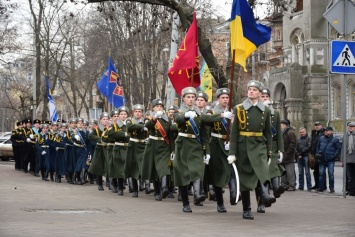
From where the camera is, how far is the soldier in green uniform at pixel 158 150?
17.6 m

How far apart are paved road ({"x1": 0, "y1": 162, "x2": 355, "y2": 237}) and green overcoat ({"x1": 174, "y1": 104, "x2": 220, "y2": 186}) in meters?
0.61

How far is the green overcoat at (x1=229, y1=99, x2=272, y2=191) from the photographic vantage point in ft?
44.0

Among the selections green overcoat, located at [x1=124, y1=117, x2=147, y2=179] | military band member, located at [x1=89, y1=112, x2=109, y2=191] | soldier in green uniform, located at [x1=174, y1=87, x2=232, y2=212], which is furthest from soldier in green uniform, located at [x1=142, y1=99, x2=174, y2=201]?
military band member, located at [x1=89, y1=112, x2=109, y2=191]

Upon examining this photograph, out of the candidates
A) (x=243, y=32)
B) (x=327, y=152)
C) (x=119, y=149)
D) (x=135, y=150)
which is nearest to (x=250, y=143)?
(x=243, y=32)

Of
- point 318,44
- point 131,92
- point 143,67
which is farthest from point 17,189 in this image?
point 318,44

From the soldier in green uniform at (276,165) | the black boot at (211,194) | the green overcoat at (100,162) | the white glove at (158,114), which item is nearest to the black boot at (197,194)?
the soldier in green uniform at (276,165)

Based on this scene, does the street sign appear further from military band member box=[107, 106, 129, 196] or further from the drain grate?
the drain grate

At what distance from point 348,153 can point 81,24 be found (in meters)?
38.8

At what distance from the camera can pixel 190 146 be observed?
48.9 ft

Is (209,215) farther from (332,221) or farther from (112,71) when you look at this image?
(112,71)

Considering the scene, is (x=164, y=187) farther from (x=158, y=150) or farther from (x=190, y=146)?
(x=190, y=146)

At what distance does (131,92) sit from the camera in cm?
5072

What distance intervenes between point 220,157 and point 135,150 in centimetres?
475

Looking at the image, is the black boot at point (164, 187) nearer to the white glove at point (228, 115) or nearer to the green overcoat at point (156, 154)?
the green overcoat at point (156, 154)
